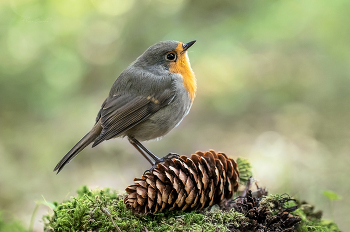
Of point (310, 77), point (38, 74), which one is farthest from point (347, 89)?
point (38, 74)

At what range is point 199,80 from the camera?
4898 mm

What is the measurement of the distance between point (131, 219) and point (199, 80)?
3355 millimetres

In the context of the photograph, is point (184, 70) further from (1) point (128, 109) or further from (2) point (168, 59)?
(1) point (128, 109)

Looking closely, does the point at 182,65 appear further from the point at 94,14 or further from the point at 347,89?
the point at 347,89

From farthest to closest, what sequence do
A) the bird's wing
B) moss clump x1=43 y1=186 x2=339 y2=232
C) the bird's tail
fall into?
the bird's wing, the bird's tail, moss clump x1=43 y1=186 x2=339 y2=232

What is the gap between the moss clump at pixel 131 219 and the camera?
175cm

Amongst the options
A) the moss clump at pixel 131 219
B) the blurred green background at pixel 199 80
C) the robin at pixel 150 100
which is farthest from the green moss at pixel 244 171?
Answer: the blurred green background at pixel 199 80

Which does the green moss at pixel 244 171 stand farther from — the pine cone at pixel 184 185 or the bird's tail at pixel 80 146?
the bird's tail at pixel 80 146

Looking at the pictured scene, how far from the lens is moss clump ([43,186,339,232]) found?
1746 mm

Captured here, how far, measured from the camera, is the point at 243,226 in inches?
68.9

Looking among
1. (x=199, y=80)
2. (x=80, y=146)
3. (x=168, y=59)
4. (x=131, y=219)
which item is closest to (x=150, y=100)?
(x=168, y=59)

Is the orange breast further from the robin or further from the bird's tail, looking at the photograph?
the bird's tail

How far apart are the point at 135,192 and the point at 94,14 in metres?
3.64

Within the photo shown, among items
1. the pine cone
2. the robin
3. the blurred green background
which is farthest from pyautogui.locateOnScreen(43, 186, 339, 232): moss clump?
the blurred green background
